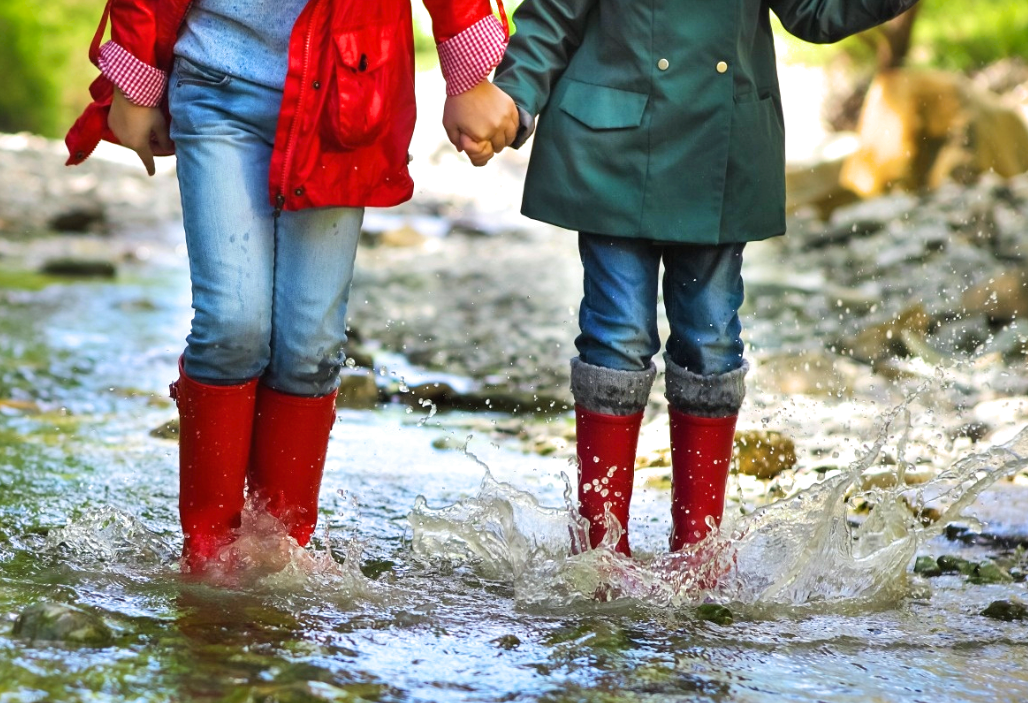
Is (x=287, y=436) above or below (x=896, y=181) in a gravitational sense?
below

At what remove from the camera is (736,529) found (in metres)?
2.61

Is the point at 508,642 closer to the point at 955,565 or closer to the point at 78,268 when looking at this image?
the point at 955,565

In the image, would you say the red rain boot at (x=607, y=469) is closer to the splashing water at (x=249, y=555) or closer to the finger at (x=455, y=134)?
the splashing water at (x=249, y=555)

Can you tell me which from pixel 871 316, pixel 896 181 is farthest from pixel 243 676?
pixel 896 181

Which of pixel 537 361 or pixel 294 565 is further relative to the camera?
pixel 537 361

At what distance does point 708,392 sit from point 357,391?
2.08 meters

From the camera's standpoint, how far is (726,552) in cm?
250

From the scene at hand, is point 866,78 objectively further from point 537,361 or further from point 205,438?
point 205,438

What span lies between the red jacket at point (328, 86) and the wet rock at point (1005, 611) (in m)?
1.31

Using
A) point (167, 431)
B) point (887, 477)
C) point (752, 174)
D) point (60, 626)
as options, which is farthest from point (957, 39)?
point (60, 626)

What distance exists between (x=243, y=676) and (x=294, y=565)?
51 centimetres

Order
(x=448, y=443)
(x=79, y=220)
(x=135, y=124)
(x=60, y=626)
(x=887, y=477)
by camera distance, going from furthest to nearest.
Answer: (x=79, y=220)
(x=448, y=443)
(x=887, y=477)
(x=135, y=124)
(x=60, y=626)

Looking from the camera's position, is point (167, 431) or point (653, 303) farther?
point (167, 431)

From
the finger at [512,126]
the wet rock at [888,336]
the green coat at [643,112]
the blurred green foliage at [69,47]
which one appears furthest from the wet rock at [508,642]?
the blurred green foliage at [69,47]
